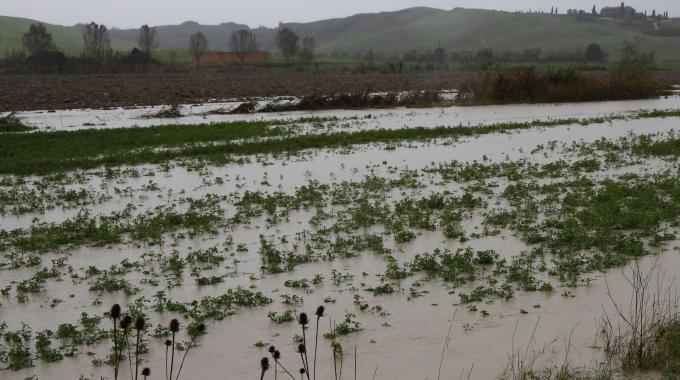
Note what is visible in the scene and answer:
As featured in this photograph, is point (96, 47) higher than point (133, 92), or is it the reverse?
point (96, 47)

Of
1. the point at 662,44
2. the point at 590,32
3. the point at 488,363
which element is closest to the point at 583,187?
the point at 488,363

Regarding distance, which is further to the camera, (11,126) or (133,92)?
(133,92)

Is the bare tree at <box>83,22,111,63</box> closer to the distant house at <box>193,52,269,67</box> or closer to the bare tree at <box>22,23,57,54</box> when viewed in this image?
the bare tree at <box>22,23,57,54</box>

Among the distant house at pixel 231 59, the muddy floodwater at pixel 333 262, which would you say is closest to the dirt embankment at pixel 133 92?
the muddy floodwater at pixel 333 262

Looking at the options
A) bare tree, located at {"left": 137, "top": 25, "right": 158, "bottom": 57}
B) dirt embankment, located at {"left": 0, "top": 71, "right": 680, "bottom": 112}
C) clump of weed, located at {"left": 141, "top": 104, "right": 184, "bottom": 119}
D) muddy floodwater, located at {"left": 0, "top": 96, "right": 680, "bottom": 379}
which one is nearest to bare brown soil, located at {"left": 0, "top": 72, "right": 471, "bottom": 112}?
dirt embankment, located at {"left": 0, "top": 71, "right": 680, "bottom": 112}

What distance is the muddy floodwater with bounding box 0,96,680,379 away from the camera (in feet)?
21.5

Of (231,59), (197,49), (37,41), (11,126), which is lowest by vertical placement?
(11,126)

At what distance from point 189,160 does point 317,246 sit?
9889 millimetres

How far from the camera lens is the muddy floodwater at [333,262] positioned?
21.5 ft

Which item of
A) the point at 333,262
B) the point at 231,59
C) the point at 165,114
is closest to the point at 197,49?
the point at 231,59

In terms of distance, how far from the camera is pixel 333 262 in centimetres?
916

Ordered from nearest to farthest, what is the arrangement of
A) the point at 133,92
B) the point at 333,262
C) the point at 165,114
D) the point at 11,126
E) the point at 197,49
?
the point at 333,262 → the point at 11,126 → the point at 165,114 → the point at 133,92 → the point at 197,49

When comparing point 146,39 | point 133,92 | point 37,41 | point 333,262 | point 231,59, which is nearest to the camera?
point 333,262

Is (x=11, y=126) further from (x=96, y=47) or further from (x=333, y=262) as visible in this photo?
(x=96, y=47)
